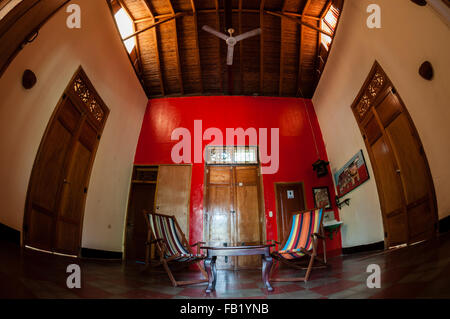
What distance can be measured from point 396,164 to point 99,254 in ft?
19.1

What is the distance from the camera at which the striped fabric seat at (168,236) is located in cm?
313

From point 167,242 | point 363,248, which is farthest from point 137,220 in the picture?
point 363,248

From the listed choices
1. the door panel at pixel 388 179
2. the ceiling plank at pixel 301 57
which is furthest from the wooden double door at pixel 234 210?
the ceiling plank at pixel 301 57

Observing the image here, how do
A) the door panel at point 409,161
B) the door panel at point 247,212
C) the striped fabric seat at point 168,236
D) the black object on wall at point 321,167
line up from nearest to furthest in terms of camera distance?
1. the striped fabric seat at point 168,236
2. the door panel at point 409,161
3. the door panel at point 247,212
4. the black object on wall at point 321,167

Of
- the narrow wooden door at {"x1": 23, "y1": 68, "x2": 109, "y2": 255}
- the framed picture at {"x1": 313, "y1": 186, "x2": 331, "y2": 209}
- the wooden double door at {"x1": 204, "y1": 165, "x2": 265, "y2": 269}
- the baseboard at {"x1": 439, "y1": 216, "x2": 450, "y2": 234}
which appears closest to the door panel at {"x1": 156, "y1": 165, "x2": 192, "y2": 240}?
the wooden double door at {"x1": 204, "y1": 165, "x2": 265, "y2": 269}

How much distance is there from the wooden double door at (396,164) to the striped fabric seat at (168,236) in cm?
333

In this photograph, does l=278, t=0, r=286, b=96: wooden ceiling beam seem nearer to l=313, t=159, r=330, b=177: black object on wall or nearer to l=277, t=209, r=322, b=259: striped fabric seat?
l=313, t=159, r=330, b=177: black object on wall

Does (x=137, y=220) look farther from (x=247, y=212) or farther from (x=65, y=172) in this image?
(x=247, y=212)

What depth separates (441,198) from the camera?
3.05m

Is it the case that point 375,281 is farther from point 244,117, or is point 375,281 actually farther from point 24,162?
point 244,117

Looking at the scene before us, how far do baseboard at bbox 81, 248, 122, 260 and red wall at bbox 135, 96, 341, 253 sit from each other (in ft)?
5.58

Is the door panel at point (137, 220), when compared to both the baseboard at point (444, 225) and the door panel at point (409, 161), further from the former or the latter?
the baseboard at point (444, 225)

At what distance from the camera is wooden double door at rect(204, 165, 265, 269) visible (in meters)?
5.62
